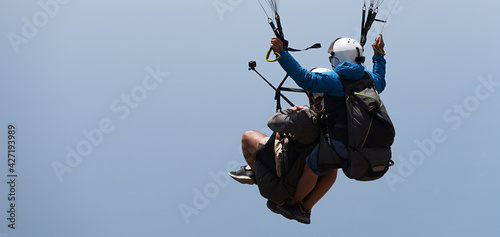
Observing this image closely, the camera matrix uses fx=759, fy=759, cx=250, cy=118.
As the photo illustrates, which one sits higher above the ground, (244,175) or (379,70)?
(379,70)

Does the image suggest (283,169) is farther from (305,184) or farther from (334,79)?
(334,79)

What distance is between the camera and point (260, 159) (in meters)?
8.86

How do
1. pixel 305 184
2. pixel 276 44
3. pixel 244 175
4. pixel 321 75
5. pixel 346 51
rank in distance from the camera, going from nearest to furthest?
pixel 276 44, pixel 321 75, pixel 346 51, pixel 305 184, pixel 244 175

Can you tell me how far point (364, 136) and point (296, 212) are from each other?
1423mm

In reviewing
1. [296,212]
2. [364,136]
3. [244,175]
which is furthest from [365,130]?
[244,175]

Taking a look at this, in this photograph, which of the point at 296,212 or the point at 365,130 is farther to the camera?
the point at 296,212

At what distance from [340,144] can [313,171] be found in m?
0.47

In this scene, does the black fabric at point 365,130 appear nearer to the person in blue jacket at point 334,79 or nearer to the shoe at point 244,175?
the person in blue jacket at point 334,79

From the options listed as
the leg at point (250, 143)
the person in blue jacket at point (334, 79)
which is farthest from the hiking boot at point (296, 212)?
the leg at point (250, 143)

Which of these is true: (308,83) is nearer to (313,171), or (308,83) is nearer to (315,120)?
(315,120)

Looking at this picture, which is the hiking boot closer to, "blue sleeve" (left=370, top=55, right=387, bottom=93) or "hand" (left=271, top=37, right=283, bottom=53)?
"blue sleeve" (left=370, top=55, right=387, bottom=93)

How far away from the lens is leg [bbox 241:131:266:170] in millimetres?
8938

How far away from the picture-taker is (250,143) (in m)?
8.98

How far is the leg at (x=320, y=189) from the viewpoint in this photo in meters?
8.72
